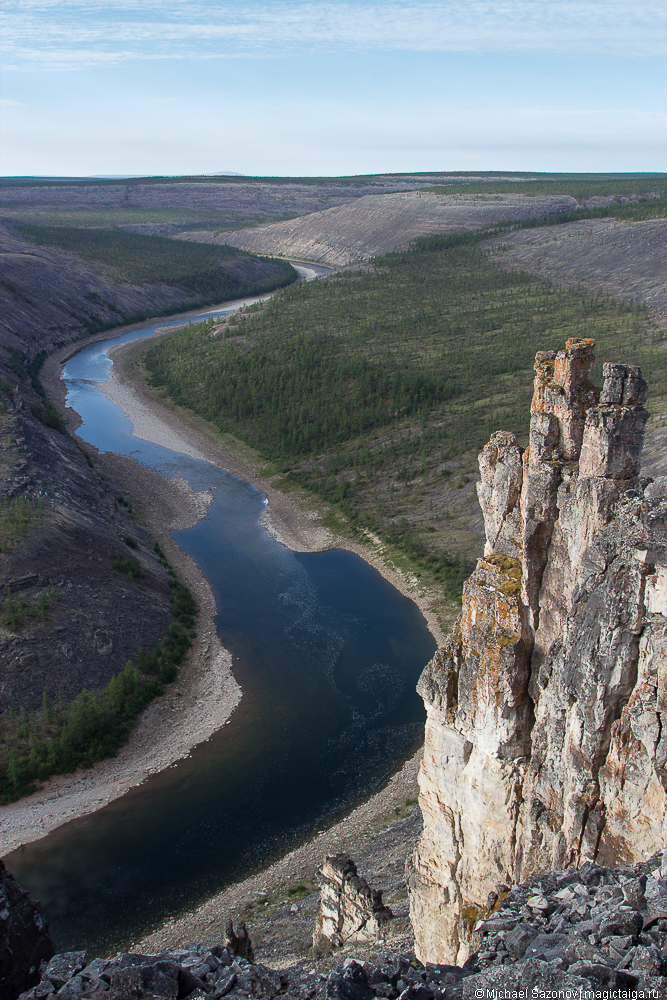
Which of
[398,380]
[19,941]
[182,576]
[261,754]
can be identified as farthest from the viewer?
[398,380]

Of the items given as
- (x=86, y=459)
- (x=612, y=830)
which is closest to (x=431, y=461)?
(x=86, y=459)

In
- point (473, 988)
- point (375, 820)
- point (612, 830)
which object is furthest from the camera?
point (375, 820)

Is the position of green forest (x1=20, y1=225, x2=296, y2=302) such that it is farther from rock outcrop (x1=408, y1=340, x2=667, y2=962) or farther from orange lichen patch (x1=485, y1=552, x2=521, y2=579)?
rock outcrop (x1=408, y1=340, x2=667, y2=962)

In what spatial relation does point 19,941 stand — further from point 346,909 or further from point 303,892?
point 303,892

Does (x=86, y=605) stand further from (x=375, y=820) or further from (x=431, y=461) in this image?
(x=431, y=461)

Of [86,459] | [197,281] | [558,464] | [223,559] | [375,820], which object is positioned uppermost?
[197,281]

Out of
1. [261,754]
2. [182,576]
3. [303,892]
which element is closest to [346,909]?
[303,892]

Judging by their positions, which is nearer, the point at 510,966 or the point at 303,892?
the point at 510,966

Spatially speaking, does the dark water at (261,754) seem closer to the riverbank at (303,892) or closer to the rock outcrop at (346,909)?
the riverbank at (303,892)
